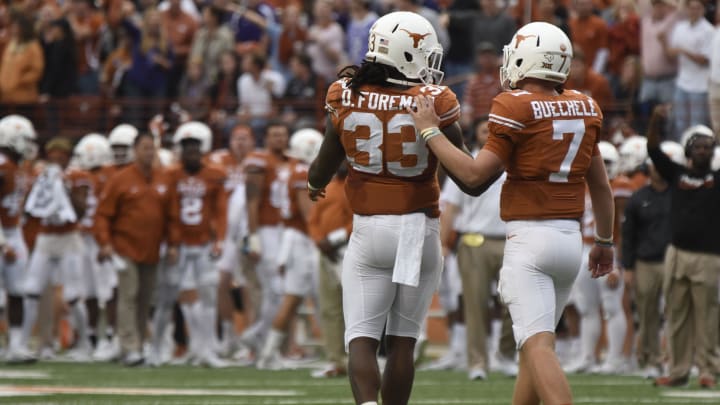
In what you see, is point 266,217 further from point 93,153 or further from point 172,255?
point 93,153

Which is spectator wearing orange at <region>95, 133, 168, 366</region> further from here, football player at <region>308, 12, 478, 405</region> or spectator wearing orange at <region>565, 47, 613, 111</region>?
football player at <region>308, 12, 478, 405</region>

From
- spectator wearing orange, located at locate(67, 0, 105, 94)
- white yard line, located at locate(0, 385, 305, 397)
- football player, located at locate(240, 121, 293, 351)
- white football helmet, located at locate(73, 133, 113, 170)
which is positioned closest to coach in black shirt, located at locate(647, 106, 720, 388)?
white yard line, located at locate(0, 385, 305, 397)

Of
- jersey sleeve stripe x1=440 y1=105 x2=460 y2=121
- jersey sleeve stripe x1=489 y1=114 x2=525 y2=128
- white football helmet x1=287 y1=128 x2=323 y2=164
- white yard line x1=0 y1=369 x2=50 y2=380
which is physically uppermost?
jersey sleeve stripe x1=440 y1=105 x2=460 y2=121

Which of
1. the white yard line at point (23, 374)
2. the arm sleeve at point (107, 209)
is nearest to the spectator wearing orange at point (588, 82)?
the arm sleeve at point (107, 209)

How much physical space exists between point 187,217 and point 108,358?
191 cm

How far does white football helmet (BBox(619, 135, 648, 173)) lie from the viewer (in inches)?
564

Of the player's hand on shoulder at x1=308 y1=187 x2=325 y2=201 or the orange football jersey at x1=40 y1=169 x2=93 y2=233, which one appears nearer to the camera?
the player's hand on shoulder at x1=308 y1=187 x2=325 y2=201

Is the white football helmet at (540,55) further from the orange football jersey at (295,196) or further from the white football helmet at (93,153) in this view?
the white football helmet at (93,153)

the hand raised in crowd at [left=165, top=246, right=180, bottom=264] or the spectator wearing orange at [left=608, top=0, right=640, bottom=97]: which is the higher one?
the spectator wearing orange at [left=608, top=0, right=640, bottom=97]

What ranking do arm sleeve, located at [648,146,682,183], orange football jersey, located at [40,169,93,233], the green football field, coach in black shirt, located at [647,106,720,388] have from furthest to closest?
orange football jersey, located at [40,169,93,233] → coach in black shirt, located at [647,106,720,388] → arm sleeve, located at [648,146,682,183] → the green football field

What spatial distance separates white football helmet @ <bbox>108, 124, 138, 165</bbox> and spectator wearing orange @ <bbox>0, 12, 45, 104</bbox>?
4.46 meters

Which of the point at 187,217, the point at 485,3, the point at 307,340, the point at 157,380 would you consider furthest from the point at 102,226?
the point at 485,3

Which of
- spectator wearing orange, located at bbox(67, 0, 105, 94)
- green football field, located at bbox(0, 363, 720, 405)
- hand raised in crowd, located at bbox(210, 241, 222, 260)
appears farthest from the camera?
spectator wearing orange, located at bbox(67, 0, 105, 94)

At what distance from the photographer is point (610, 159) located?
13977mm
